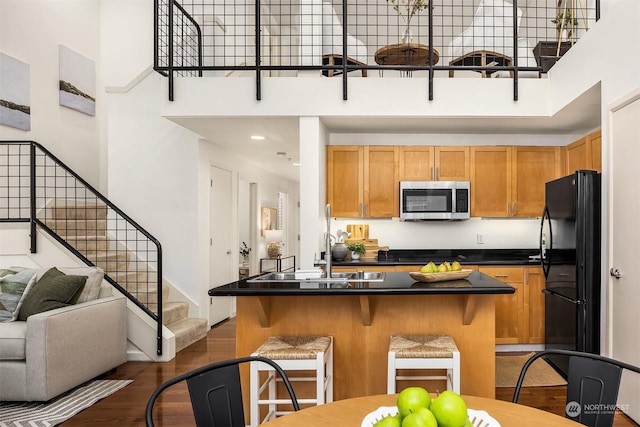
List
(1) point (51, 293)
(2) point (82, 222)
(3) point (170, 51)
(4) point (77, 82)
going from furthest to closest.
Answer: (4) point (77, 82) → (2) point (82, 222) → (3) point (170, 51) → (1) point (51, 293)

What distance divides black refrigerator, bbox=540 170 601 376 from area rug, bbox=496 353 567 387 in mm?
115

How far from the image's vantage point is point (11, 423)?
114 inches

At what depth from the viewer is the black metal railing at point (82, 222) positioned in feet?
15.8

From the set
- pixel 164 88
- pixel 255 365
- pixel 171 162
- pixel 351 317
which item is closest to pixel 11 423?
pixel 255 365

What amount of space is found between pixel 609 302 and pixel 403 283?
156 cm

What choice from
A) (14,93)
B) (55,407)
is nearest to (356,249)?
(55,407)

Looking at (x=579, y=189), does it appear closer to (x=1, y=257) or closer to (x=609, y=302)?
(x=609, y=302)

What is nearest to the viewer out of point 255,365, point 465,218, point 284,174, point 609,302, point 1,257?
point 255,365

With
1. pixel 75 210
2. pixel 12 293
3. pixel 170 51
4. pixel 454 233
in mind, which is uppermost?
pixel 170 51

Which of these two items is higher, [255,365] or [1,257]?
[1,257]

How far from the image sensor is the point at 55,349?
3.26 m

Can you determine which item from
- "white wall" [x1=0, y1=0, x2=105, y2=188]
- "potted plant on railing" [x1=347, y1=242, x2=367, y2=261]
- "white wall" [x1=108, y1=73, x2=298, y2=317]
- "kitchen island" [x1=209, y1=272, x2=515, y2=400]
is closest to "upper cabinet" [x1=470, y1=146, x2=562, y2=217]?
"potted plant on railing" [x1=347, y1=242, x2=367, y2=261]

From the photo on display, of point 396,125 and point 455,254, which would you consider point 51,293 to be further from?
point 455,254

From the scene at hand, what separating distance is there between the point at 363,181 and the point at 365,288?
103 inches
